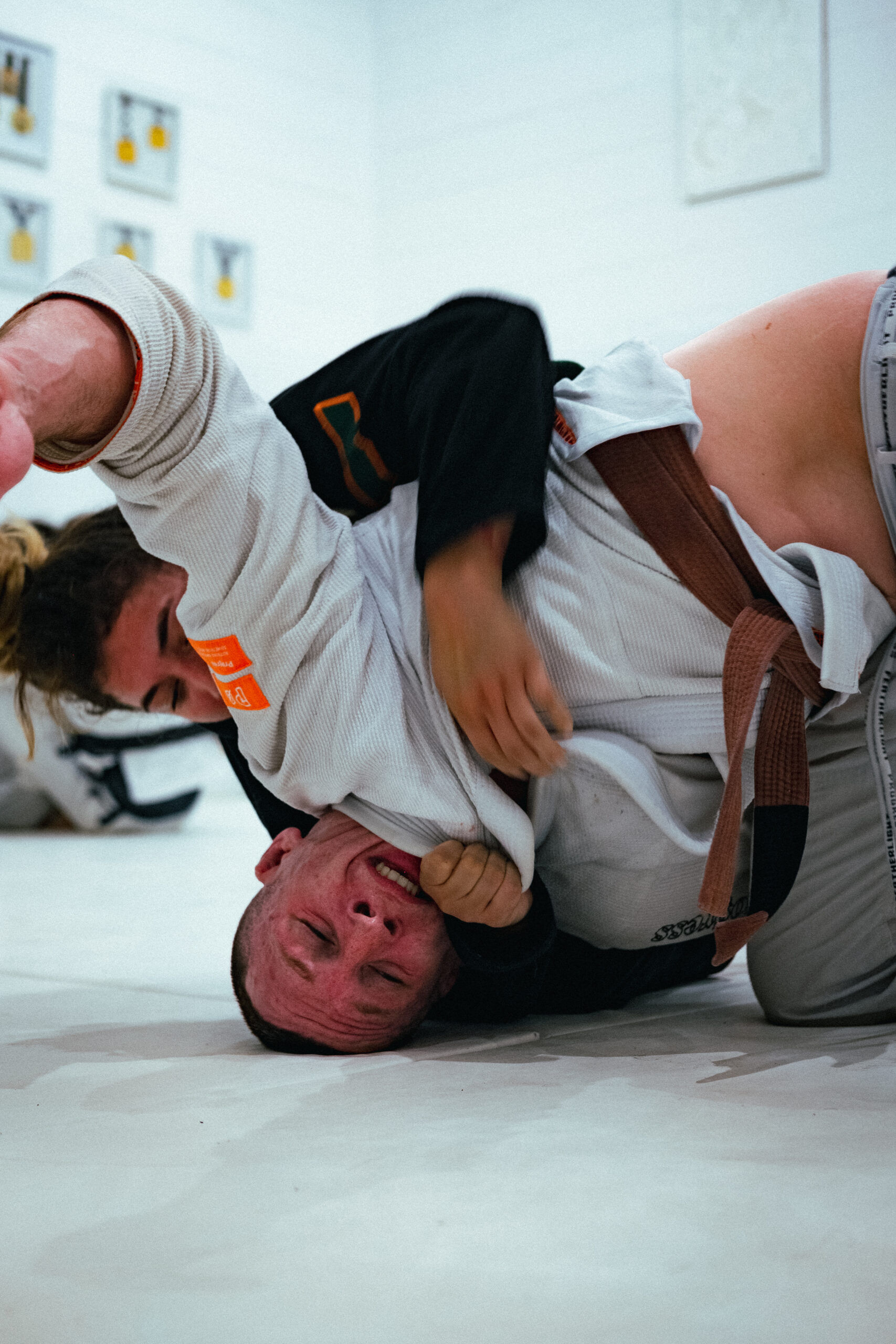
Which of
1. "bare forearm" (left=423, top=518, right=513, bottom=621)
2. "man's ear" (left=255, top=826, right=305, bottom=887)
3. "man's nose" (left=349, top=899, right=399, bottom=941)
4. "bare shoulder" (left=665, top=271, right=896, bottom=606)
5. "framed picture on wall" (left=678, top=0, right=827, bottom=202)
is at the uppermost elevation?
"framed picture on wall" (left=678, top=0, right=827, bottom=202)

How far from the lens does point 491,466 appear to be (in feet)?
3.03

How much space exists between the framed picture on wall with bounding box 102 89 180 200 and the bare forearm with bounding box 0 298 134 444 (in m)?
3.24

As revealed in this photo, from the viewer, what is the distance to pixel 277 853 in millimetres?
1147

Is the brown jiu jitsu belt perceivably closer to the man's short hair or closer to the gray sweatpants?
the gray sweatpants

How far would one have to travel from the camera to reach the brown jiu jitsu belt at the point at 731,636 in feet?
3.19

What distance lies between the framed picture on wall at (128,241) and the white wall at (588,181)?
96 centimetres

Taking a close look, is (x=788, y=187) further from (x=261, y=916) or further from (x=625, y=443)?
(x=261, y=916)

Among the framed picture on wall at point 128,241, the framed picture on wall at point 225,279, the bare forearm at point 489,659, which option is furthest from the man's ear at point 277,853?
the framed picture on wall at point 225,279

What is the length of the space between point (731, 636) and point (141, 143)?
347 centimetres

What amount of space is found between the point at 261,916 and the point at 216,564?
12.7 inches

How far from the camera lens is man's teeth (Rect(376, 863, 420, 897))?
3.34 ft

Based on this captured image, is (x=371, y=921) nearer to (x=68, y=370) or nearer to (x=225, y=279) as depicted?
(x=68, y=370)

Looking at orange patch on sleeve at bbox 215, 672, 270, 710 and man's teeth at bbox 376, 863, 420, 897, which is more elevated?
orange patch on sleeve at bbox 215, 672, 270, 710

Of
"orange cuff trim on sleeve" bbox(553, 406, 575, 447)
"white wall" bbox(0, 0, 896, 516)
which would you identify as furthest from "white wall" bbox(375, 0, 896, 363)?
"orange cuff trim on sleeve" bbox(553, 406, 575, 447)
